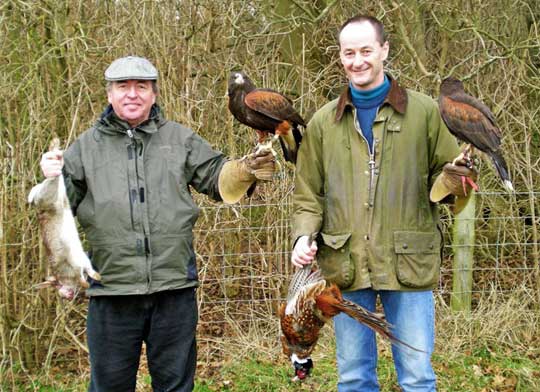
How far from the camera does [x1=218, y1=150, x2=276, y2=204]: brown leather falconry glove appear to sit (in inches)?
149

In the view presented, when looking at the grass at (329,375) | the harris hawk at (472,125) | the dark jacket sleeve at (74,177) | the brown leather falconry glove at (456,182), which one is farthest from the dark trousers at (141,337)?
the grass at (329,375)

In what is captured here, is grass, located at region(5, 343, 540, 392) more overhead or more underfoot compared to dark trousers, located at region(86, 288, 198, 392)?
more underfoot

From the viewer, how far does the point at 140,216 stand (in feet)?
12.3

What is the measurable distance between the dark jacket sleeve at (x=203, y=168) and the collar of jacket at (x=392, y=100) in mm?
764

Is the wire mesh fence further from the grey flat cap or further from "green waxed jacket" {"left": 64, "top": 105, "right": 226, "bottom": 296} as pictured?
the grey flat cap

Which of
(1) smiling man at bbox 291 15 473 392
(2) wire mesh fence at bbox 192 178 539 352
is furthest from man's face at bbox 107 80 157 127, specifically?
(2) wire mesh fence at bbox 192 178 539 352

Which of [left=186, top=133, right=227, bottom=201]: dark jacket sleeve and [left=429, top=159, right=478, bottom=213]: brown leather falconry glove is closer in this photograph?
[left=429, top=159, right=478, bottom=213]: brown leather falconry glove

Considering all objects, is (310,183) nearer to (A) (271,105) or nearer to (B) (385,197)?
(B) (385,197)

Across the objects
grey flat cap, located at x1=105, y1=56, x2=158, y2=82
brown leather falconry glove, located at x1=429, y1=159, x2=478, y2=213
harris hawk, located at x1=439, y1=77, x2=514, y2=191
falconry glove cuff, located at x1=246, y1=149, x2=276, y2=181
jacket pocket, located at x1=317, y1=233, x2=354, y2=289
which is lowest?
jacket pocket, located at x1=317, y1=233, x2=354, y2=289

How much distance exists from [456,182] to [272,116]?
127cm

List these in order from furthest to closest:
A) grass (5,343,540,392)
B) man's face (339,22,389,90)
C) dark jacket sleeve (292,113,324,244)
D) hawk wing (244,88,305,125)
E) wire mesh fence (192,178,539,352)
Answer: wire mesh fence (192,178,539,352) → grass (5,343,540,392) → hawk wing (244,88,305,125) → dark jacket sleeve (292,113,324,244) → man's face (339,22,389,90)

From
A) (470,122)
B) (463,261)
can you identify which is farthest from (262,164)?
(463,261)

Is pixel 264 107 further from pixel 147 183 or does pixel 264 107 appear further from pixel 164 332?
pixel 164 332

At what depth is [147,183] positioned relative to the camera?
12.4ft
